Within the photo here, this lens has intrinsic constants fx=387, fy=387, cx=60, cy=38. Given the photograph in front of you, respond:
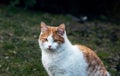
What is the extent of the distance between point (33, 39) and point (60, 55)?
13.1ft

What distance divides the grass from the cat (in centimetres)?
141

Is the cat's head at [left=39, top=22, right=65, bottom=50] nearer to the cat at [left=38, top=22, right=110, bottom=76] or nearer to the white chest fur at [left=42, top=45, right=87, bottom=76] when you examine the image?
the cat at [left=38, top=22, right=110, bottom=76]

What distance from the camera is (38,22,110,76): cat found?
6.52 metres

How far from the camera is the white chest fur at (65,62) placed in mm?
6664

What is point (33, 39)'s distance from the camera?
1055cm

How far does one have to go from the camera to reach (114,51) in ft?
35.1

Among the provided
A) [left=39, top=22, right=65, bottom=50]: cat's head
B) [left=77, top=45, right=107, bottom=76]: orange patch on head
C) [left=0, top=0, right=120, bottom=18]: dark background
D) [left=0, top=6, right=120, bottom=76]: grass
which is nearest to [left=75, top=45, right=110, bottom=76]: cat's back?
[left=77, top=45, right=107, bottom=76]: orange patch on head

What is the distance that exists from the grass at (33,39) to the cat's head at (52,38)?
1638mm

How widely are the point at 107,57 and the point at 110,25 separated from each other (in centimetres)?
369

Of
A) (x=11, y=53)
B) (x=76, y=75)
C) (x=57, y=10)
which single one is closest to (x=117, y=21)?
(x=57, y=10)

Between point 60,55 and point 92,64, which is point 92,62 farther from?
point 60,55

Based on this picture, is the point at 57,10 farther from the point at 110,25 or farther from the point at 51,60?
the point at 51,60

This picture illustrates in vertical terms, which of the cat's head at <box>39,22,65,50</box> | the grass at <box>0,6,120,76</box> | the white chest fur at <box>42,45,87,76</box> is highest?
the cat's head at <box>39,22,65,50</box>

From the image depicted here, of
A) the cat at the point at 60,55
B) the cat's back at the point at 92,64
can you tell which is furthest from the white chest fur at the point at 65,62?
the cat's back at the point at 92,64
